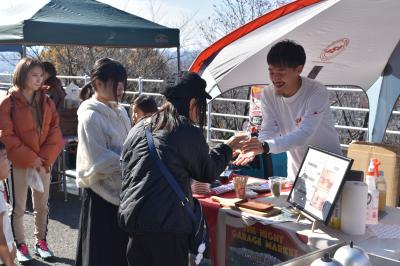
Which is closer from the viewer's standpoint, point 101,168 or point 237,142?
point 237,142

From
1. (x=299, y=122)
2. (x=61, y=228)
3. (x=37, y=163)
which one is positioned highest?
(x=299, y=122)

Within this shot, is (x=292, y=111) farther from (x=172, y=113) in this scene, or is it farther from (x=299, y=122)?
(x=172, y=113)

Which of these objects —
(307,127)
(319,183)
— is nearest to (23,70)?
(307,127)

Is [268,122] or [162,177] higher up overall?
[268,122]

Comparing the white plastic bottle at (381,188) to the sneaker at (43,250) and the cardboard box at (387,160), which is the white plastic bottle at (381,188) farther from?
the sneaker at (43,250)

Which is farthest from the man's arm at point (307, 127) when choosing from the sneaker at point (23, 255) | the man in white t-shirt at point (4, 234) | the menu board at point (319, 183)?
the sneaker at point (23, 255)

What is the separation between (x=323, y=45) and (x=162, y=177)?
2.55 m

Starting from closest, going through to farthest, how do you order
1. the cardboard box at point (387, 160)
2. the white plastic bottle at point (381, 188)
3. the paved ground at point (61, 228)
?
the white plastic bottle at point (381, 188), the cardboard box at point (387, 160), the paved ground at point (61, 228)

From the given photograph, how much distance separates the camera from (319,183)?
2463 mm

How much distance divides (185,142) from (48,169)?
2522 mm

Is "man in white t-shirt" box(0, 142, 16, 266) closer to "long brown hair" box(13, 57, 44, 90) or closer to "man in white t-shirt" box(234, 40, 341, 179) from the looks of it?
"long brown hair" box(13, 57, 44, 90)

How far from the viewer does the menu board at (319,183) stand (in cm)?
232

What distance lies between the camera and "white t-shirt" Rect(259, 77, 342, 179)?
117 inches

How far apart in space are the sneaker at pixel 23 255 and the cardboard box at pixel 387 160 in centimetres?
307
